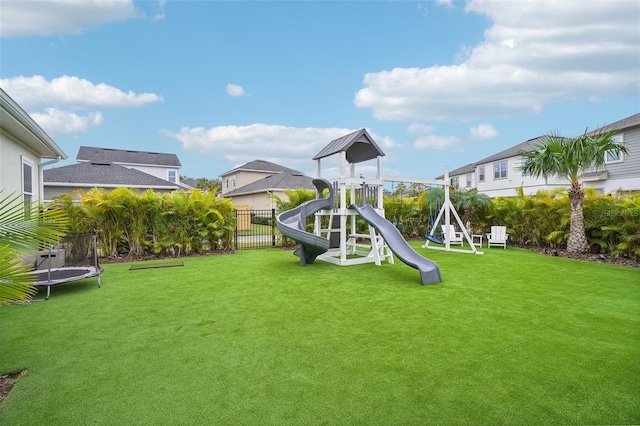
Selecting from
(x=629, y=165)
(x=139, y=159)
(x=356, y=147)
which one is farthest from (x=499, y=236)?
(x=139, y=159)

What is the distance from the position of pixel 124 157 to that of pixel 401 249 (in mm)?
27278

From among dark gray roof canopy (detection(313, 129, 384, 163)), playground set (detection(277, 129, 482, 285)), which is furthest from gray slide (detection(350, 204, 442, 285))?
dark gray roof canopy (detection(313, 129, 384, 163))

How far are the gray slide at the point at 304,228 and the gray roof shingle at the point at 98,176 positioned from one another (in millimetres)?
14449

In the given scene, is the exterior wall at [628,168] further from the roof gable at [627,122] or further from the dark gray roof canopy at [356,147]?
the dark gray roof canopy at [356,147]

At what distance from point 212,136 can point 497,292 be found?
80.6ft

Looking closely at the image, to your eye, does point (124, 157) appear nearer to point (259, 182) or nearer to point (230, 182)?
point (230, 182)

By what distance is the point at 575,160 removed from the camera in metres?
9.17

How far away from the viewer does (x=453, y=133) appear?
13672 millimetres

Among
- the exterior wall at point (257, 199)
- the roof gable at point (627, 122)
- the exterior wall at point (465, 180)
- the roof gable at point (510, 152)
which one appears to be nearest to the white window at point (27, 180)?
the exterior wall at point (257, 199)

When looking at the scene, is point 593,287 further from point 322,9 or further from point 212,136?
point 212,136

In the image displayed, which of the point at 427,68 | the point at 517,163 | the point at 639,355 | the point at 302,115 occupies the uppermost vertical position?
the point at 427,68

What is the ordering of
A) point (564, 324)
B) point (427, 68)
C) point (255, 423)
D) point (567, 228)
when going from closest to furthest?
point (255, 423) → point (564, 324) → point (567, 228) → point (427, 68)

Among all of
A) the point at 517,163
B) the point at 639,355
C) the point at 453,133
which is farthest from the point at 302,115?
the point at 517,163

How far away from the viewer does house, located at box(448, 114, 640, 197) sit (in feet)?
50.5
